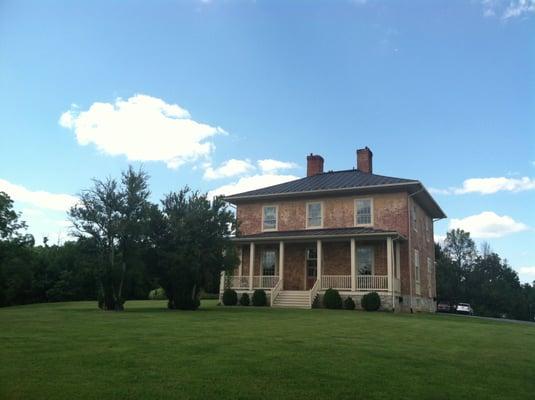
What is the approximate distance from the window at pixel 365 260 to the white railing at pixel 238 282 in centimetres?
614

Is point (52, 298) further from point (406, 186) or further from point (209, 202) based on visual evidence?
point (406, 186)

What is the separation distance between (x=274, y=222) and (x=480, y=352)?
20.3 metres

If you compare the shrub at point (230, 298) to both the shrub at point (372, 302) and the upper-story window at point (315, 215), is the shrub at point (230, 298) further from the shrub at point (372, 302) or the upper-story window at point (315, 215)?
the shrub at point (372, 302)

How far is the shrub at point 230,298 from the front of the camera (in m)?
25.9

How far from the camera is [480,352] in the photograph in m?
9.25

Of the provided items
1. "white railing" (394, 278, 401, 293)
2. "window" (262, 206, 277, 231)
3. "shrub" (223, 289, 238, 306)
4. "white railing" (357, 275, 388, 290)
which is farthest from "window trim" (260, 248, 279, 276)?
"white railing" (394, 278, 401, 293)

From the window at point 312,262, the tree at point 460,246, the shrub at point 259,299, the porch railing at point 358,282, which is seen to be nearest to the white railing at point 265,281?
the shrub at point 259,299

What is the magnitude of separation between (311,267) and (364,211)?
422cm

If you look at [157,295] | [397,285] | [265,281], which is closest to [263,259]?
[265,281]

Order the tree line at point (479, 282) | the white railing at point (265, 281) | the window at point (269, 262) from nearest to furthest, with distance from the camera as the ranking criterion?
the white railing at point (265, 281)
the window at point (269, 262)
the tree line at point (479, 282)

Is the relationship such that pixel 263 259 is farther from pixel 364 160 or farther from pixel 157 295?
pixel 157 295

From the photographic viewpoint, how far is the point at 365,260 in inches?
1026

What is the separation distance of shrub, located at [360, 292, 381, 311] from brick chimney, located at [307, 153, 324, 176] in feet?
35.8

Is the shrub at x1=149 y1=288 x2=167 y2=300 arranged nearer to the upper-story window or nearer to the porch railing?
the upper-story window
